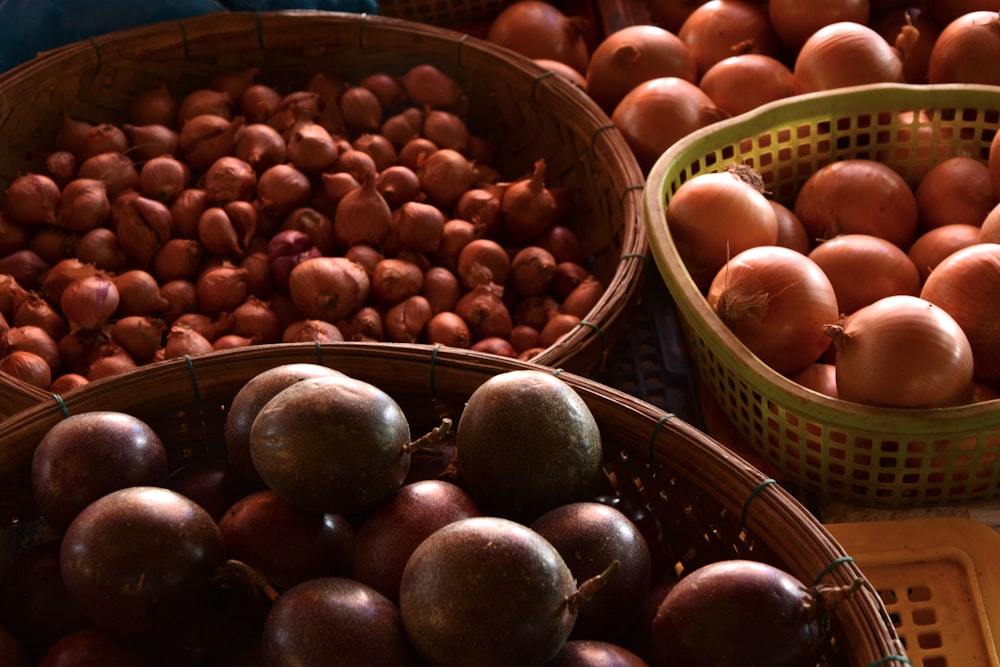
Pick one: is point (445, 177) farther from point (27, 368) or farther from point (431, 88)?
point (27, 368)

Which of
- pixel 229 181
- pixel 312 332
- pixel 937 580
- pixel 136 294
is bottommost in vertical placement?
pixel 937 580

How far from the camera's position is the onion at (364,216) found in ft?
5.67

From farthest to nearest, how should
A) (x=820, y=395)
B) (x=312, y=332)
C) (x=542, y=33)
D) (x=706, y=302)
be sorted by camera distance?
(x=542, y=33)
(x=312, y=332)
(x=706, y=302)
(x=820, y=395)

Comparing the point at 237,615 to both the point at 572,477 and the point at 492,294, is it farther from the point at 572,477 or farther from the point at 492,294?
the point at 492,294

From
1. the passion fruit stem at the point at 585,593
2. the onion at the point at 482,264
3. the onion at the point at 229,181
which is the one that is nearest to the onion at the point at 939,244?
the onion at the point at 482,264

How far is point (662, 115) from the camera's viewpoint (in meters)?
1.77

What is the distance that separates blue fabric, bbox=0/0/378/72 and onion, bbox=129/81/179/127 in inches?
6.1

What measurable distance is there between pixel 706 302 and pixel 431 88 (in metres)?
0.94

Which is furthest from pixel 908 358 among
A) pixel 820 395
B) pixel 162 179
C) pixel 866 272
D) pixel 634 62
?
pixel 162 179

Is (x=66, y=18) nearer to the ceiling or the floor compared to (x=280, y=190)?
nearer to the ceiling

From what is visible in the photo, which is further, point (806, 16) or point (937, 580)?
point (806, 16)

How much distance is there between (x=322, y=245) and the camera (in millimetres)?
1776

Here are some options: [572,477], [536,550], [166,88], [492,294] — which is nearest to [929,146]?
[492,294]

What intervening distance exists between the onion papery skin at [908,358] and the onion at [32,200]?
139cm
